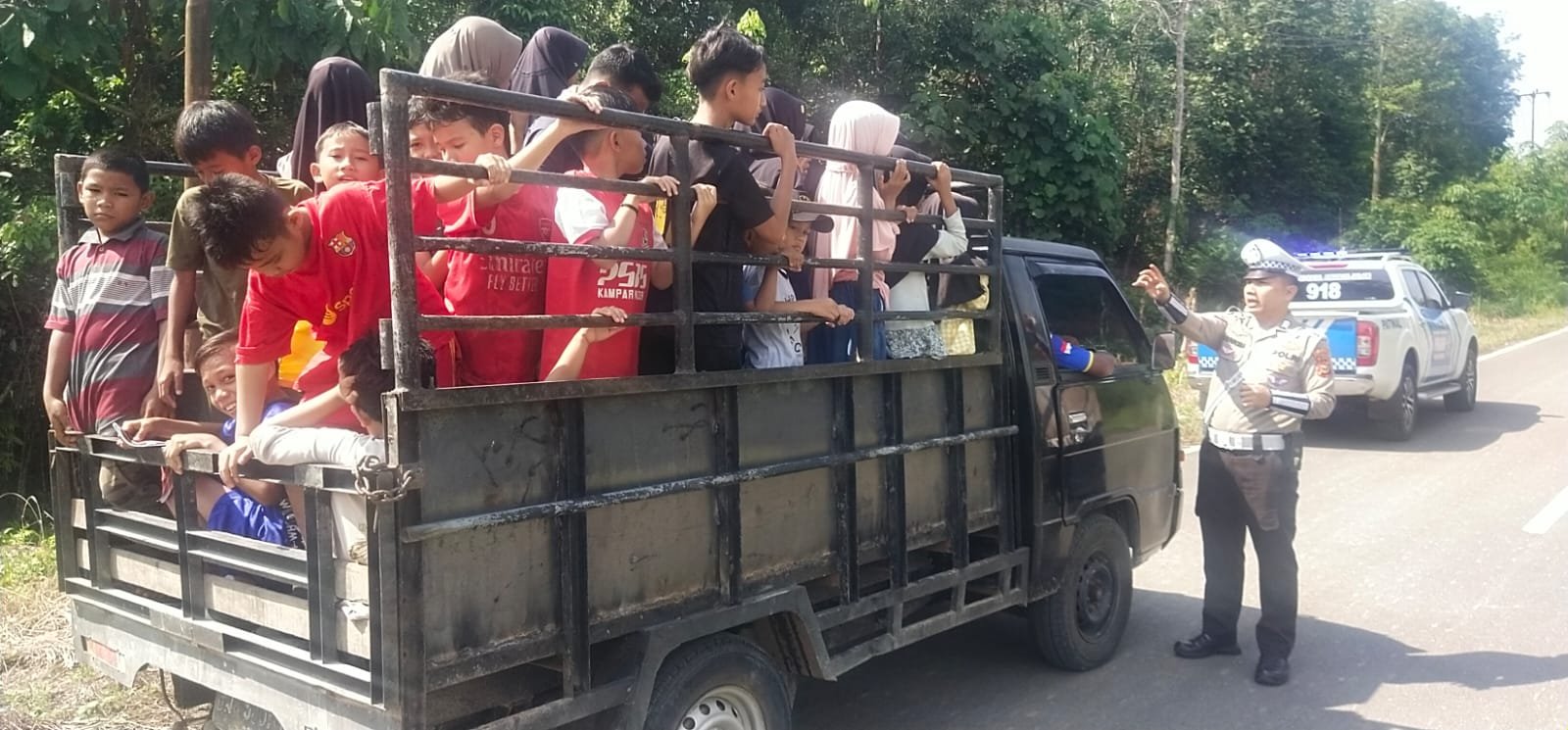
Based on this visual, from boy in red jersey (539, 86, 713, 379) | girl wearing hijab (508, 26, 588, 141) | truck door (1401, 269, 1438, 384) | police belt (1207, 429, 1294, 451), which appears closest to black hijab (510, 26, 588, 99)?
girl wearing hijab (508, 26, 588, 141)

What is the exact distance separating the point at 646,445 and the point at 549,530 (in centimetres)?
34

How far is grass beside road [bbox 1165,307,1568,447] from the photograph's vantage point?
1074 centimetres

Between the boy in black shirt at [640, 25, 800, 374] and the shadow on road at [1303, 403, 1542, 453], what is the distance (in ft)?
29.5

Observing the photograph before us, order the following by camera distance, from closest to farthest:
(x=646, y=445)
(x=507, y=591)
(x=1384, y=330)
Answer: (x=507, y=591) → (x=646, y=445) → (x=1384, y=330)

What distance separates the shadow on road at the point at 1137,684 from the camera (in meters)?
4.24

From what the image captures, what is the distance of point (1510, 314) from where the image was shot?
83.8ft

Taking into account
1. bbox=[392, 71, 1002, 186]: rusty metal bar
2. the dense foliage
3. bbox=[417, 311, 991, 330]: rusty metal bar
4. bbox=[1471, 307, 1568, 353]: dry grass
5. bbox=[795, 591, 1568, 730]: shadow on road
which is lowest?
bbox=[795, 591, 1568, 730]: shadow on road

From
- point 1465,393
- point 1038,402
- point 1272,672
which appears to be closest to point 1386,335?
point 1465,393

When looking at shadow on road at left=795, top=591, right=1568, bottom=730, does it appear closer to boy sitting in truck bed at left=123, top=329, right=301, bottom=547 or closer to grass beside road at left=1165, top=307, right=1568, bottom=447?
boy sitting in truck bed at left=123, top=329, right=301, bottom=547

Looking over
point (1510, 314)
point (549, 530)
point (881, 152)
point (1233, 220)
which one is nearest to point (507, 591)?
point (549, 530)

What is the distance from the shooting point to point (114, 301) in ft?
11.8

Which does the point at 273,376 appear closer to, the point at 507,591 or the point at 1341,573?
the point at 507,591

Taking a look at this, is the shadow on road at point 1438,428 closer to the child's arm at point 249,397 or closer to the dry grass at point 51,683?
the dry grass at point 51,683

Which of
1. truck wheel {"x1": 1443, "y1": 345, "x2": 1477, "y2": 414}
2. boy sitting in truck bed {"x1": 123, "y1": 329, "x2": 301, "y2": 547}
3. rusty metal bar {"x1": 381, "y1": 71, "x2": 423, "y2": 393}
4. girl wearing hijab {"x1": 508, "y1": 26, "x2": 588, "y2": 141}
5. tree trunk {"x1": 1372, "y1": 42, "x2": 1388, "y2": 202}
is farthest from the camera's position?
tree trunk {"x1": 1372, "y1": 42, "x2": 1388, "y2": 202}
